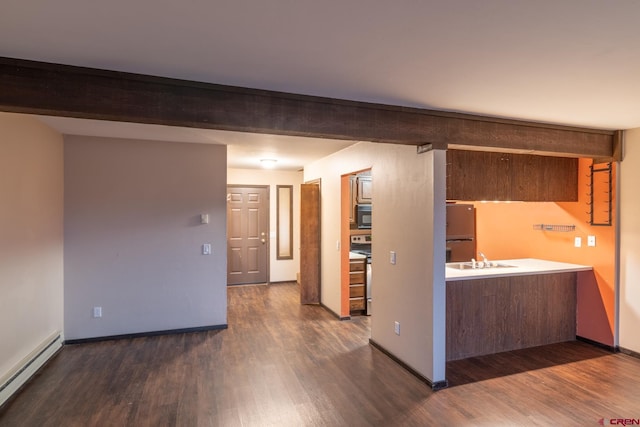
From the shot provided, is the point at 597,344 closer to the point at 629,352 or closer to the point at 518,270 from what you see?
the point at 629,352

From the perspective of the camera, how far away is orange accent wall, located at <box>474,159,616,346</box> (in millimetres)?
3848

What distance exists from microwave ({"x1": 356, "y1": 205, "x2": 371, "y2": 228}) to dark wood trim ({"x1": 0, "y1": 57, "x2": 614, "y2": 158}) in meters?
2.71

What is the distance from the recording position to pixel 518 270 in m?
3.75

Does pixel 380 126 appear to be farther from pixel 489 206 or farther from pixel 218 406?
pixel 489 206

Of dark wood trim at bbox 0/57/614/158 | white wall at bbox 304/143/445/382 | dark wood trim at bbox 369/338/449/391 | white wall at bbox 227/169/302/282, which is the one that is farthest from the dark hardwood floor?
white wall at bbox 227/169/302/282

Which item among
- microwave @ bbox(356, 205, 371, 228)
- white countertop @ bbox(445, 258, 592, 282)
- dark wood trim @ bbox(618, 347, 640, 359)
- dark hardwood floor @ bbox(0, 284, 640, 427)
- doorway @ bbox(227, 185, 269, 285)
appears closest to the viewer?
dark hardwood floor @ bbox(0, 284, 640, 427)

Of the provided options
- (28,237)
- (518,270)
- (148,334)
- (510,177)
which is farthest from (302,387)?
(510,177)

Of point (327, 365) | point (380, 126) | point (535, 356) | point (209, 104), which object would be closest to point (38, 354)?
point (327, 365)

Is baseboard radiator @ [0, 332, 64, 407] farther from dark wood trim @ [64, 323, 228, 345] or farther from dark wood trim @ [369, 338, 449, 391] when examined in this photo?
dark wood trim @ [369, 338, 449, 391]

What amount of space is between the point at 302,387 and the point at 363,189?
11.3 feet

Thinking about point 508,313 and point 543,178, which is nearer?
point 508,313

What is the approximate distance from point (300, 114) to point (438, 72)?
945mm

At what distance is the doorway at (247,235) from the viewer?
6.96m


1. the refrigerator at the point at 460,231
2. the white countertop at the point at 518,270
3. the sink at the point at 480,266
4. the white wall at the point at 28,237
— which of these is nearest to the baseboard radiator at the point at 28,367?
the white wall at the point at 28,237
